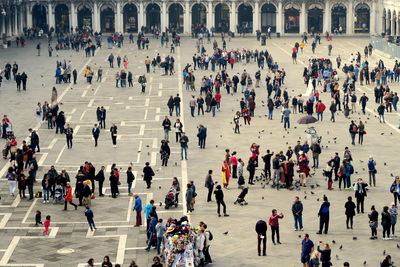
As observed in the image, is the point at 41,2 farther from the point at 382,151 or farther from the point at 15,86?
the point at 382,151

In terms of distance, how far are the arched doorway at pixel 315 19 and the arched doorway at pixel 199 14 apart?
1392 centimetres

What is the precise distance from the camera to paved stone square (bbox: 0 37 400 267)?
37.9m

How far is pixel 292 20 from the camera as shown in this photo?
13662cm

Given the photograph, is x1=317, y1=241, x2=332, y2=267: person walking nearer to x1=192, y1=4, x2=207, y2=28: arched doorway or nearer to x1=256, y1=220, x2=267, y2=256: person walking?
x1=256, y1=220, x2=267, y2=256: person walking

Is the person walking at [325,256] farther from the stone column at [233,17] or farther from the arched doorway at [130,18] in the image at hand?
the arched doorway at [130,18]

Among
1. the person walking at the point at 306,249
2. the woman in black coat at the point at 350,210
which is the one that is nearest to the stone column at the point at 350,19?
the woman in black coat at the point at 350,210

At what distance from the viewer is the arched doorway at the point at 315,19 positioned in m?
136

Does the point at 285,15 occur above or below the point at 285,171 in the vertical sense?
above

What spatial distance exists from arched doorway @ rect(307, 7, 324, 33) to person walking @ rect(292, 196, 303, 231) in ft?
320

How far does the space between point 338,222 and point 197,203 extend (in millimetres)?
6634

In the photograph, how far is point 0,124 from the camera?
201 feet

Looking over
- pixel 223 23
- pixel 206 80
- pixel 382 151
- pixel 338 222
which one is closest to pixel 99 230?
pixel 338 222

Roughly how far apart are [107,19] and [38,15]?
30.6 ft

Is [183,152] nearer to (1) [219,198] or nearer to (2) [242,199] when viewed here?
(2) [242,199]
